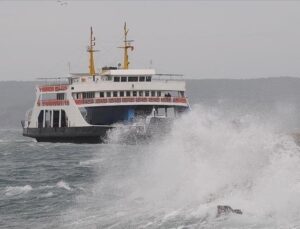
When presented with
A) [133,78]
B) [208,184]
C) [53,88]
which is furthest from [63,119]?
[208,184]

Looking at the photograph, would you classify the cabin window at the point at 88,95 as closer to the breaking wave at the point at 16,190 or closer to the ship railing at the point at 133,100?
the ship railing at the point at 133,100

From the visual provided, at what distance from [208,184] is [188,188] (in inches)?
42.8

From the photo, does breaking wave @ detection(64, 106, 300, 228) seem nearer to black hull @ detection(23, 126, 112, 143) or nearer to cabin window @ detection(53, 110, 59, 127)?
black hull @ detection(23, 126, 112, 143)

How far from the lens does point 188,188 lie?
33875 mm

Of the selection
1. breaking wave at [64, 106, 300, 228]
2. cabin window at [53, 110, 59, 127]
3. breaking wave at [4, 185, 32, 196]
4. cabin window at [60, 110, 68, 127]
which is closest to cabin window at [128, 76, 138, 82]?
cabin window at [60, 110, 68, 127]

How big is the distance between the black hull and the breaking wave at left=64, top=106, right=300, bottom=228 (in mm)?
37739

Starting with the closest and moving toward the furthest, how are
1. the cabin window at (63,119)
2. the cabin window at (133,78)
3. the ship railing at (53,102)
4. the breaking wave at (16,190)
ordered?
the breaking wave at (16,190)
the cabin window at (133,78)
the ship railing at (53,102)
the cabin window at (63,119)

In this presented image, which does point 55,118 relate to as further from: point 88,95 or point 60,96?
point 88,95

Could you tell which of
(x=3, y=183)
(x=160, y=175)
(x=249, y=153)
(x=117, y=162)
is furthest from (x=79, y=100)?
(x=249, y=153)

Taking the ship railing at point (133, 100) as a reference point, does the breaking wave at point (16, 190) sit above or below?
below

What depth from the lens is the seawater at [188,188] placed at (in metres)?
27.9

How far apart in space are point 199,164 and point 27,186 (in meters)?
10.7

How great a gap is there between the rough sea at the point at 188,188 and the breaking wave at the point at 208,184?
0.12 feet

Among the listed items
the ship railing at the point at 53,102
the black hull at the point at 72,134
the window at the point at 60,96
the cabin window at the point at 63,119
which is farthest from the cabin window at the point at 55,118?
the window at the point at 60,96
